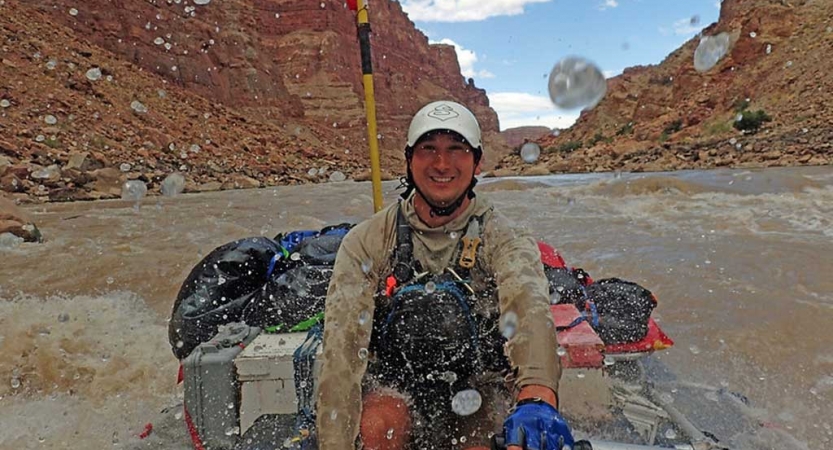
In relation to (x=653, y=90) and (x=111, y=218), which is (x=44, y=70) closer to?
(x=111, y=218)

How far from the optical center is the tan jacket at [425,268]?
180cm

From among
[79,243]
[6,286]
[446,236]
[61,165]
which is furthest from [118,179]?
[446,236]

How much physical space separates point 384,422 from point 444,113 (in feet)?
4.08

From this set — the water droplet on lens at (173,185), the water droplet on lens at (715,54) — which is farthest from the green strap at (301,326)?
the water droplet on lens at (715,54)

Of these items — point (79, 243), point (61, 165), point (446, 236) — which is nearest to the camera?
point (446, 236)

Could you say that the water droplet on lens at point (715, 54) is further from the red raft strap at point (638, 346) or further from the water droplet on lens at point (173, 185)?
the red raft strap at point (638, 346)

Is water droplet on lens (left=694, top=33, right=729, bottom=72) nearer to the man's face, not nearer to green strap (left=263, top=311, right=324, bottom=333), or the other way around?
the man's face

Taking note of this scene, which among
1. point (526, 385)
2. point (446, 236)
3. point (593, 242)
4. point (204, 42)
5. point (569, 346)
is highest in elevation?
point (204, 42)

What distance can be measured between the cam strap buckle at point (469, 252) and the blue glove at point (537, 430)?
0.67m

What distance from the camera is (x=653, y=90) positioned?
175 ft

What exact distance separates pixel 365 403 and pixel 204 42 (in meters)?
59.0

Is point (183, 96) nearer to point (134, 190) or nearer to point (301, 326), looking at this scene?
point (134, 190)

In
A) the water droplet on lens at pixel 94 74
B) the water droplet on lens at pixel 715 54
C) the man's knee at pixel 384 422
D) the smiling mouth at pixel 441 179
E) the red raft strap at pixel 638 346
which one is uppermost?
the water droplet on lens at pixel 715 54

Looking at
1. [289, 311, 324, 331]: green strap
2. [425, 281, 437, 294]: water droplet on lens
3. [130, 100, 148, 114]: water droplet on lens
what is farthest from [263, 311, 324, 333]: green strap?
[130, 100, 148, 114]: water droplet on lens
